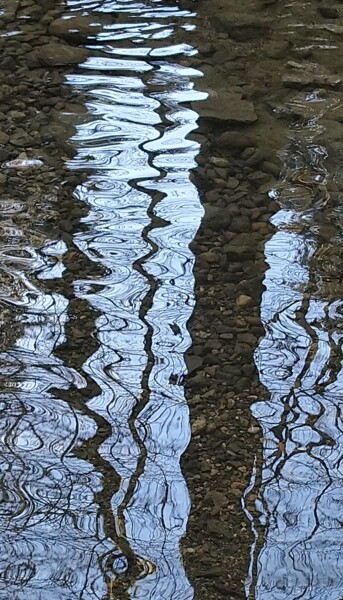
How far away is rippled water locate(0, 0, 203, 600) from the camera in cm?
267

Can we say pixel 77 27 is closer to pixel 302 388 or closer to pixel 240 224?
A: pixel 240 224

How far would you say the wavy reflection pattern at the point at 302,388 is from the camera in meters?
2.68

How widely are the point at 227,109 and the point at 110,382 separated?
6.65 feet

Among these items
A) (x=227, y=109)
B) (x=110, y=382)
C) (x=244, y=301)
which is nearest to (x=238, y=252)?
(x=244, y=301)

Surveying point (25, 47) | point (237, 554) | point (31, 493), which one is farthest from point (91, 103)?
point (237, 554)

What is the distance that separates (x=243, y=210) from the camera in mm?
4094

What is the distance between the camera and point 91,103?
488 centimetres

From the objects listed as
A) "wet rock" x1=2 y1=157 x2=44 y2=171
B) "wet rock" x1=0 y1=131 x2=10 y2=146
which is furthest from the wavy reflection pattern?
"wet rock" x1=0 y1=131 x2=10 y2=146

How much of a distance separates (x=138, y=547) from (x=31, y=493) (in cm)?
41

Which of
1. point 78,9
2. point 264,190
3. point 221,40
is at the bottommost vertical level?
point 264,190

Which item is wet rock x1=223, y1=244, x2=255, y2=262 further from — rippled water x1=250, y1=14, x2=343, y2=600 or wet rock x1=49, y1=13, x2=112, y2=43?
wet rock x1=49, y1=13, x2=112, y2=43

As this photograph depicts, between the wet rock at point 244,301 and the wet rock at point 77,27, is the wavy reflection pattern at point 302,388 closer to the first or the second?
the wet rock at point 244,301

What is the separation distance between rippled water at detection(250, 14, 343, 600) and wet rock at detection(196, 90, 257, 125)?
0.84 ft

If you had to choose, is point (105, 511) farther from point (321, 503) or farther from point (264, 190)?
point (264, 190)
